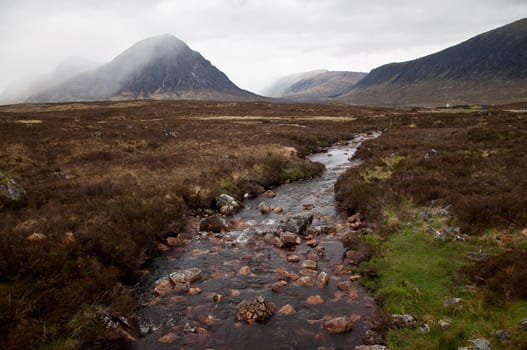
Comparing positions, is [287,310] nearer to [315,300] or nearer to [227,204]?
[315,300]

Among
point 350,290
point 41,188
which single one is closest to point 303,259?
point 350,290

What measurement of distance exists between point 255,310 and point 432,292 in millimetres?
5569

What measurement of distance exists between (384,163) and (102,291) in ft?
70.4

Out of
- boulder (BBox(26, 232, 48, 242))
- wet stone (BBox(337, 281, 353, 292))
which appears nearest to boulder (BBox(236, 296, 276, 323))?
wet stone (BBox(337, 281, 353, 292))

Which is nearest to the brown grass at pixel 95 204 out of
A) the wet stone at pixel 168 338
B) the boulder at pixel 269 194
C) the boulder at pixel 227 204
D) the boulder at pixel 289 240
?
the boulder at pixel 227 204

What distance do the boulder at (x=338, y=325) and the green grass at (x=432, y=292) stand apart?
1.18 meters

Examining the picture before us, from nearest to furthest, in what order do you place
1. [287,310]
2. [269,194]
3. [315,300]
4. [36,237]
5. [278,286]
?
[287,310] → [315,300] → [278,286] → [36,237] → [269,194]

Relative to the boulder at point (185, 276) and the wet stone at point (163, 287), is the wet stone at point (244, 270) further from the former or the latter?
the wet stone at point (163, 287)

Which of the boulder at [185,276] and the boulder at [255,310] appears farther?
the boulder at [185,276]

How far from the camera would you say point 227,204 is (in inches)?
805

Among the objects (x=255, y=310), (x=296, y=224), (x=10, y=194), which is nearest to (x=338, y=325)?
(x=255, y=310)

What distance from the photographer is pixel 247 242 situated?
15.6 meters

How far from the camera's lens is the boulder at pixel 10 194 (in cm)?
1603

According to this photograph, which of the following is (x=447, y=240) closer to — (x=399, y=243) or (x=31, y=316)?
(x=399, y=243)
